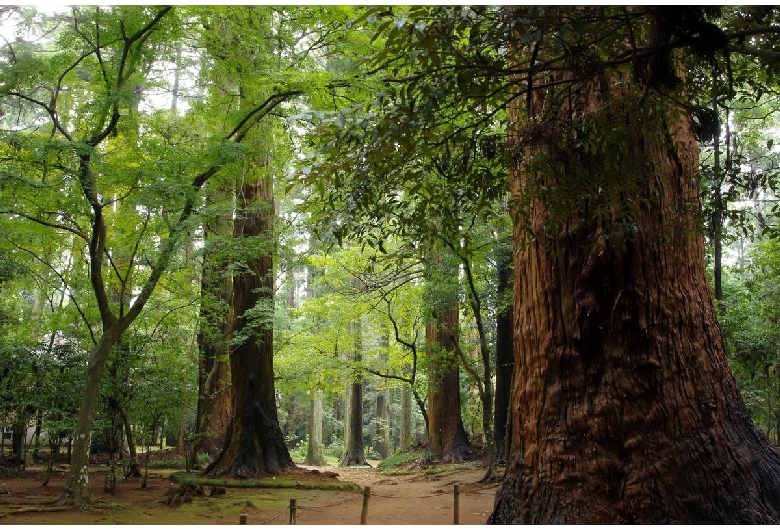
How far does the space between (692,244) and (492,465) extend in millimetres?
6903

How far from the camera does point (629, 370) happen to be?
13.6 ft

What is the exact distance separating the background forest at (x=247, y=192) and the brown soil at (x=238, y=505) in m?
0.92

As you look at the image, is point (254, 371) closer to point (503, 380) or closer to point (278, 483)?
point (278, 483)

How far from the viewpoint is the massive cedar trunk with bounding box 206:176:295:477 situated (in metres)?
10.7

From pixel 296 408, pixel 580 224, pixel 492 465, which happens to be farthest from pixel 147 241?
pixel 296 408

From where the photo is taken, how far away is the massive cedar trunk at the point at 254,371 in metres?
10.7

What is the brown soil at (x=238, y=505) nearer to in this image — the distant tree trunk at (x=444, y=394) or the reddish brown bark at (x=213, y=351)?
the reddish brown bark at (x=213, y=351)

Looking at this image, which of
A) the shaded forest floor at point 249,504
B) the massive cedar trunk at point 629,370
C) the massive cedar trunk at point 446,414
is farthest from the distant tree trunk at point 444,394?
the massive cedar trunk at point 629,370

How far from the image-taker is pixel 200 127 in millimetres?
10945

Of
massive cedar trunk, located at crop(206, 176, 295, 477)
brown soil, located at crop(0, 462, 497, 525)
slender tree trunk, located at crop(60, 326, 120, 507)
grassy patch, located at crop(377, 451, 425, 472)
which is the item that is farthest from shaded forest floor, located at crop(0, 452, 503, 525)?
grassy patch, located at crop(377, 451, 425, 472)

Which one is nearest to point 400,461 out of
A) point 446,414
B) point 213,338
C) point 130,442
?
point 446,414

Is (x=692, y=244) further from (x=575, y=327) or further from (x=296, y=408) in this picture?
(x=296, y=408)

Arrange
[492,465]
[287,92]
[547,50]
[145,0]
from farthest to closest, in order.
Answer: [492,465]
[287,92]
[145,0]
[547,50]

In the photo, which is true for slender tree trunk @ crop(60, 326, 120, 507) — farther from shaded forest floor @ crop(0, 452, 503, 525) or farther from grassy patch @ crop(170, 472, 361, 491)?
grassy patch @ crop(170, 472, 361, 491)
